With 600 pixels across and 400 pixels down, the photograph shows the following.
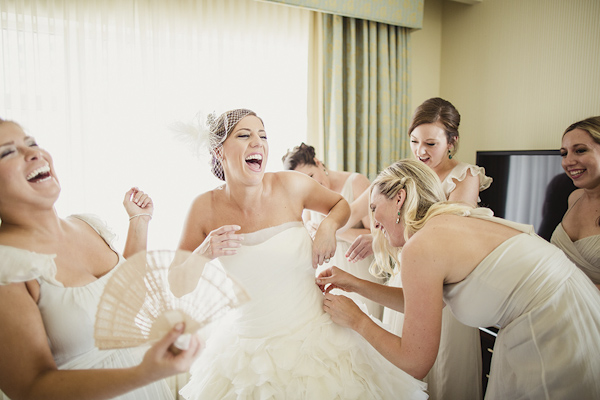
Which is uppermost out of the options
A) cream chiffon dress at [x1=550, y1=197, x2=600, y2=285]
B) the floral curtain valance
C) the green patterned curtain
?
the floral curtain valance

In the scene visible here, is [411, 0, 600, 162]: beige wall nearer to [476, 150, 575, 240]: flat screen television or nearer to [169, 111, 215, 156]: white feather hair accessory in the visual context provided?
[476, 150, 575, 240]: flat screen television

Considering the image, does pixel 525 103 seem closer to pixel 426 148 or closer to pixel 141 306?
pixel 426 148

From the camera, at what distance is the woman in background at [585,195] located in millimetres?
1888

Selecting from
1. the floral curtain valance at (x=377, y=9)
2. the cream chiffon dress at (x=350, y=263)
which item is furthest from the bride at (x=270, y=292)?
the floral curtain valance at (x=377, y=9)

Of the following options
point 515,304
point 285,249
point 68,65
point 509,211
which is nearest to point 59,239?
point 285,249

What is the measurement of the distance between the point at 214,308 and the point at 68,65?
2431mm

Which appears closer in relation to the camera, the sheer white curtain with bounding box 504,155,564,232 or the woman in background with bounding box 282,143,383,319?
the woman in background with bounding box 282,143,383,319

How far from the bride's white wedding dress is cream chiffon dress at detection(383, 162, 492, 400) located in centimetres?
74

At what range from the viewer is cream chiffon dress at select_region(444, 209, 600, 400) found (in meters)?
1.22

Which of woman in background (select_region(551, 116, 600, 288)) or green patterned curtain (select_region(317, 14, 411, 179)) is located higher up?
green patterned curtain (select_region(317, 14, 411, 179))

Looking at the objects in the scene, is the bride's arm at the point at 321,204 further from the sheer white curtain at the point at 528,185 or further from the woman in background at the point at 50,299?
the sheer white curtain at the point at 528,185

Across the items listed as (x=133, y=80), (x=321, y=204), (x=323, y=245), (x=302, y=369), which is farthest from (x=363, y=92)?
(x=302, y=369)

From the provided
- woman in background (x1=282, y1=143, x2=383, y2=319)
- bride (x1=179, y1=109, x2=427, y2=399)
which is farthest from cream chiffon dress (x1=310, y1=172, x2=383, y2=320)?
bride (x1=179, y1=109, x2=427, y2=399)

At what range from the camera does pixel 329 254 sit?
159cm
